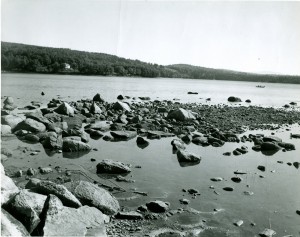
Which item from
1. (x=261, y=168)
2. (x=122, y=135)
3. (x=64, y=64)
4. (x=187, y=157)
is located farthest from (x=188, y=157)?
(x=64, y=64)

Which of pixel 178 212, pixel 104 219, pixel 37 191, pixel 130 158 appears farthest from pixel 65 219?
pixel 130 158

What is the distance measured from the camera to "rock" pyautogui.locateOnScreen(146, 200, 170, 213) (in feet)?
26.5

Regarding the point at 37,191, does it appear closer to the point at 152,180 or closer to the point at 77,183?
the point at 77,183

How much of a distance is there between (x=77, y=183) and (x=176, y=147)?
7.10 m

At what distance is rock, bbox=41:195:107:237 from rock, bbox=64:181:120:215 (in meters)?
0.44

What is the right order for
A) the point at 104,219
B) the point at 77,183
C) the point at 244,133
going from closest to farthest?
the point at 104,219 < the point at 77,183 < the point at 244,133

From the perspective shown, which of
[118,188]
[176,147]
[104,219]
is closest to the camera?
[104,219]

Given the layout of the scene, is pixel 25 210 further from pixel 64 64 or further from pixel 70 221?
pixel 64 64

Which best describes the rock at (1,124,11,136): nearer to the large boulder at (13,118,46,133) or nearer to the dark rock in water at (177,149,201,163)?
the large boulder at (13,118,46,133)

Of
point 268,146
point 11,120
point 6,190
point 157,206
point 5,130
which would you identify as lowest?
point 157,206

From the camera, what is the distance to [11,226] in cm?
564

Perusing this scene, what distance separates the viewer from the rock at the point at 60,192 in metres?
7.36

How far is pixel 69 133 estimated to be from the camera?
50.0 feet

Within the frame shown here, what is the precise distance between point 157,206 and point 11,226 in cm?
368
